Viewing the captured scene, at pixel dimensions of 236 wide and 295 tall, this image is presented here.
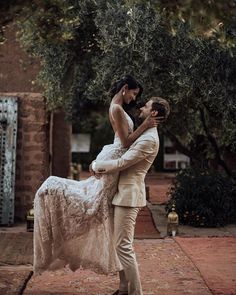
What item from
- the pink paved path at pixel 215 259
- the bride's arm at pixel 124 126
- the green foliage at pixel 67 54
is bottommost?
the pink paved path at pixel 215 259

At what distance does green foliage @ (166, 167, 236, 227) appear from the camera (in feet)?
36.2

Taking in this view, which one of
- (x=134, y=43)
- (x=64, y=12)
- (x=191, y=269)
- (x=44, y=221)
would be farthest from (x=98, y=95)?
(x=44, y=221)

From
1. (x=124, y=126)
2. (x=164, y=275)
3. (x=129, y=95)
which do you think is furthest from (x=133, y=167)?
(x=164, y=275)

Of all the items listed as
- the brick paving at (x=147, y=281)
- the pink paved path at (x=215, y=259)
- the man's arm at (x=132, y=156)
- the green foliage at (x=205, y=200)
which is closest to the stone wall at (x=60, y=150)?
the green foliage at (x=205, y=200)

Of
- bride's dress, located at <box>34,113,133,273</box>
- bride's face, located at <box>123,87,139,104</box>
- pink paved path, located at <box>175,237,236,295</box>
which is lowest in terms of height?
pink paved path, located at <box>175,237,236,295</box>

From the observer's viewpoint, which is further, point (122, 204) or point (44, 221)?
point (44, 221)

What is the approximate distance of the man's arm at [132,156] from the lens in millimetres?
5379

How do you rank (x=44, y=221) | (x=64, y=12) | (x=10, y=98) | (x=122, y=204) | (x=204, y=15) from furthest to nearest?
(x=10, y=98)
(x=64, y=12)
(x=44, y=221)
(x=122, y=204)
(x=204, y=15)

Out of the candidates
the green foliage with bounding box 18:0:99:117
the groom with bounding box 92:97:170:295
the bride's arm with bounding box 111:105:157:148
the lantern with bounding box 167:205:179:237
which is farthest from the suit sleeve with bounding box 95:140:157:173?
the green foliage with bounding box 18:0:99:117

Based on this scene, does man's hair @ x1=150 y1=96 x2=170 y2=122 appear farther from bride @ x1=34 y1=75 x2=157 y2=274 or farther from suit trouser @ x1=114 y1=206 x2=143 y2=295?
suit trouser @ x1=114 y1=206 x2=143 y2=295

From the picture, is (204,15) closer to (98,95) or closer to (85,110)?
(98,95)

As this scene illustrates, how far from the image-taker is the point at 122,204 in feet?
17.7

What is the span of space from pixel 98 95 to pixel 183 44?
1.96 metres

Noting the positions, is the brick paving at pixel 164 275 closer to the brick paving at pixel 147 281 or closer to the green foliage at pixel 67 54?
the brick paving at pixel 147 281
